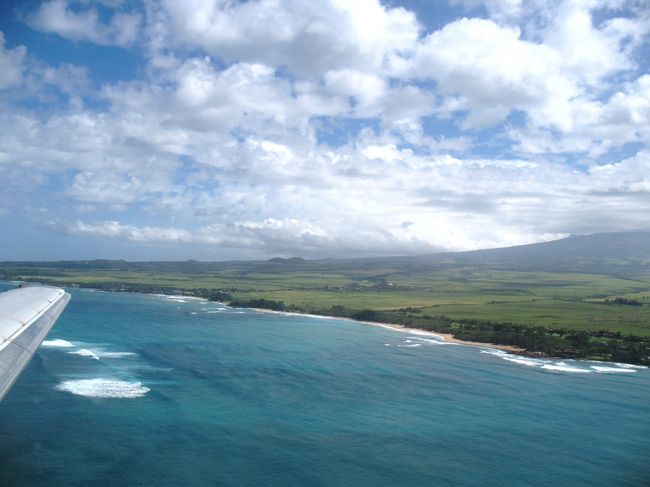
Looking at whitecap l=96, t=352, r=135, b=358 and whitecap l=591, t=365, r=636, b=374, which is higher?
whitecap l=96, t=352, r=135, b=358

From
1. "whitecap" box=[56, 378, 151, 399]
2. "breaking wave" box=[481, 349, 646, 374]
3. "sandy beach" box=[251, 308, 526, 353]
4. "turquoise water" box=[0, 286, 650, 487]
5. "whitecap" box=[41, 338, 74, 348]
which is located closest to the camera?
"turquoise water" box=[0, 286, 650, 487]

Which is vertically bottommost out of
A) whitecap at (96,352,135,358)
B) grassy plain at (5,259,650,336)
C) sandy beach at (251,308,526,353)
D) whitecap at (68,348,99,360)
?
sandy beach at (251,308,526,353)

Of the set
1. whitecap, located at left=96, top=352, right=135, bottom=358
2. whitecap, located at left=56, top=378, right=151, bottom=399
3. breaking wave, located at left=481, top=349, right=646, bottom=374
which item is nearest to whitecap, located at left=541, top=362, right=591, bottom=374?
breaking wave, located at left=481, top=349, right=646, bottom=374

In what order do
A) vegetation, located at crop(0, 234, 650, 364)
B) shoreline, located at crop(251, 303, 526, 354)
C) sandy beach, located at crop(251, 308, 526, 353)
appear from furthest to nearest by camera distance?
Result: vegetation, located at crop(0, 234, 650, 364) < sandy beach, located at crop(251, 308, 526, 353) < shoreline, located at crop(251, 303, 526, 354)

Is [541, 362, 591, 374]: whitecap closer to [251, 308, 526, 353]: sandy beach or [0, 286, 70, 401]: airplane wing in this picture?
[251, 308, 526, 353]: sandy beach

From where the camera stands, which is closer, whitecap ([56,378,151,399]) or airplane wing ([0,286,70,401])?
airplane wing ([0,286,70,401])

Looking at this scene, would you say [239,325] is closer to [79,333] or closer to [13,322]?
[79,333]

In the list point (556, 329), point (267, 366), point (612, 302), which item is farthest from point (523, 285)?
point (267, 366)

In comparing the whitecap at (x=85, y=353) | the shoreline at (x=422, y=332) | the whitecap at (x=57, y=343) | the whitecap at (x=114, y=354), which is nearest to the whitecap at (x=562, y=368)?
the shoreline at (x=422, y=332)
